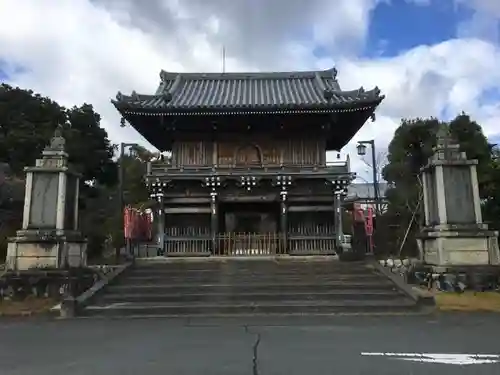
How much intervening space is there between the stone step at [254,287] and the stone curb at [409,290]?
227 millimetres

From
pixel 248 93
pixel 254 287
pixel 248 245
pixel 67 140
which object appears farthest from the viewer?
pixel 67 140

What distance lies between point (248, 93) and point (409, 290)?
52.9 ft

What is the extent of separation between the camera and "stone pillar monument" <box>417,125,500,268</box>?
13.8 meters

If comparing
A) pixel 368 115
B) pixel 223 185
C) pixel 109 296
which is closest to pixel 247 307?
pixel 109 296

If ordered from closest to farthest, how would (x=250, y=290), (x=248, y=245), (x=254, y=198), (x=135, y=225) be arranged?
1. (x=250, y=290)
2. (x=135, y=225)
3. (x=248, y=245)
4. (x=254, y=198)

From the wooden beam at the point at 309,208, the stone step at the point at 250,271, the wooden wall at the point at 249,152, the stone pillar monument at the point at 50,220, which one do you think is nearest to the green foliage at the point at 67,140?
the wooden wall at the point at 249,152

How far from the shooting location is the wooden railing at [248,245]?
2119 centimetres

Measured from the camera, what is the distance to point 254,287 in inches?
554

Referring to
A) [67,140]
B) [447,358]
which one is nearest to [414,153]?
[67,140]

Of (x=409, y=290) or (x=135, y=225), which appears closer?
(x=409, y=290)

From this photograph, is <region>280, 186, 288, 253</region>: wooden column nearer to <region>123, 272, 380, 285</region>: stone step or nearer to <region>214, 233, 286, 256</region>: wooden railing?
<region>214, 233, 286, 256</region>: wooden railing

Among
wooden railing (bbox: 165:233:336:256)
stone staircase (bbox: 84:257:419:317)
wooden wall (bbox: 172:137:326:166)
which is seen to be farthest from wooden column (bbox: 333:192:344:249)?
stone staircase (bbox: 84:257:419:317)

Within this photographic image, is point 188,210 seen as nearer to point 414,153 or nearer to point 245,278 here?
point 245,278

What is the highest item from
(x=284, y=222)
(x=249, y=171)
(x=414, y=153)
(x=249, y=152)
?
(x=414, y=153)
